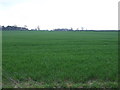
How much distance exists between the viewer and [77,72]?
7.68m

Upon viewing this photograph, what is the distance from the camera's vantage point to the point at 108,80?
22.5 feet

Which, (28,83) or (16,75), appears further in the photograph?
(16,75)

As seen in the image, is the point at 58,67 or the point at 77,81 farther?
the point at 58,67

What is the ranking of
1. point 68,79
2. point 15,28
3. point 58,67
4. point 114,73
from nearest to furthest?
point 68,79 < point 114,73 < point 58,67 < point 15,28

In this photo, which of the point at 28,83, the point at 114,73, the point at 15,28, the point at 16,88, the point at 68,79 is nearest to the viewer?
the point at 16,88

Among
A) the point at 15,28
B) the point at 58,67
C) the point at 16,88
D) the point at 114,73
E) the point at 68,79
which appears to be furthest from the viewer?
the point at 15,28

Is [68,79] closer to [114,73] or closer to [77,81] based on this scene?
[77,81]

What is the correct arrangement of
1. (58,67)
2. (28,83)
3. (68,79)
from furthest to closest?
(58,67), (68,79), (28,83)

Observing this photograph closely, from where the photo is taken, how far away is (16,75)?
729 cm

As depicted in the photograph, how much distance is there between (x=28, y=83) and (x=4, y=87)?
2.59ft

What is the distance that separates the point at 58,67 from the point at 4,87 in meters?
3.12

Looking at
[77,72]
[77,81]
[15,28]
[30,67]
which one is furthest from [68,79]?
[15,28]

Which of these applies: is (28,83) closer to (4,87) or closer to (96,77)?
(4,87)

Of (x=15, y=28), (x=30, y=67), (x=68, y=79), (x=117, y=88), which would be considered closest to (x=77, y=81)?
(x=68, y=79)
